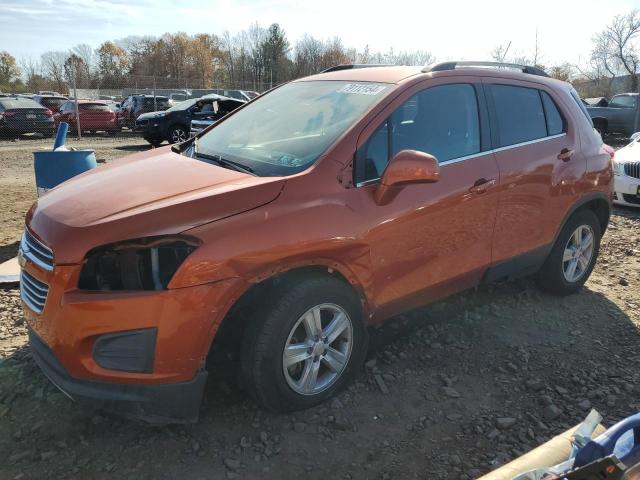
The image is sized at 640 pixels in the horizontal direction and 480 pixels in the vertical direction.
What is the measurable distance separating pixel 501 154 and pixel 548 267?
1273 mm

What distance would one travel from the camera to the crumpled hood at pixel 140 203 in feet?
7.89

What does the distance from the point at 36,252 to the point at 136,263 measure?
62 cm

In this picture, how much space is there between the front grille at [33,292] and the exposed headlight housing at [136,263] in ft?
0.92

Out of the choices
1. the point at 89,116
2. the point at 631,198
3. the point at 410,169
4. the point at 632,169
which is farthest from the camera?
the point at 89,116

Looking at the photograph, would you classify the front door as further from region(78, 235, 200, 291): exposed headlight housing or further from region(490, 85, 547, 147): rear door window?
region(78, 235, 200, 291): exposed headlight housing

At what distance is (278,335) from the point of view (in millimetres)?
2670

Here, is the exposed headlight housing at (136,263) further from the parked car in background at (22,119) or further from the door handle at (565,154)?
the parked car in background at (22,119)

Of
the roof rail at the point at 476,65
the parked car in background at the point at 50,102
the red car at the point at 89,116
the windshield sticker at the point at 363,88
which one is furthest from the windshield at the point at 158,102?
the windshield sticker at the point at 363,88

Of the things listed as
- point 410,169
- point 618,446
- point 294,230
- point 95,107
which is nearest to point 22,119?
point 95,107

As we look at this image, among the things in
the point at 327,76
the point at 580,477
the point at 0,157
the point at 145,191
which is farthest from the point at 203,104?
the point at 580,477

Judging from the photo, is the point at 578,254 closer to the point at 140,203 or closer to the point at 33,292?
the point at 140,203

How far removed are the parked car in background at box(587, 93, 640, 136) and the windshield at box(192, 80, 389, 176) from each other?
17388mm

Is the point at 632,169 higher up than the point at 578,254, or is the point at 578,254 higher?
the point at 632,169

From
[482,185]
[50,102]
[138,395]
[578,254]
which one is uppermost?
[50,102]
